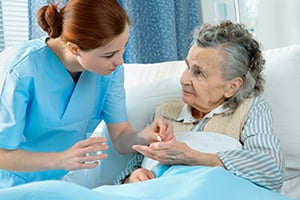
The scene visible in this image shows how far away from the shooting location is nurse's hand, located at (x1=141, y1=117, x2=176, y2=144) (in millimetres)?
1444

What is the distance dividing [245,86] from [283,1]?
1.01 meters

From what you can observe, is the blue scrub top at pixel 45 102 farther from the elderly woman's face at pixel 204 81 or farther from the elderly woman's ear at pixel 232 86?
the elderly woman's ear at pixel 232 86

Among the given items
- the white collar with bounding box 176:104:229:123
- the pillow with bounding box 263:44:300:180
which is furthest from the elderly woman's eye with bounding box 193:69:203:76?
the pillow with bounding box 263:44:300:180

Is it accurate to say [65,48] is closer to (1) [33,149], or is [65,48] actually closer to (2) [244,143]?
(1) [33,149]

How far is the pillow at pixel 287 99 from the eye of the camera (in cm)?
157

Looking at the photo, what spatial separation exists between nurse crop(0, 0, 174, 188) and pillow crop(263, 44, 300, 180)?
383 mm

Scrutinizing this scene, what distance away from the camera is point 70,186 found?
90cm

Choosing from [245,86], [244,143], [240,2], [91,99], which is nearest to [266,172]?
[244,143]

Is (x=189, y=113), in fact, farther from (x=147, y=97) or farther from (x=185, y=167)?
(x=185, y=167)

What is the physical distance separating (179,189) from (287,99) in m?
0.66

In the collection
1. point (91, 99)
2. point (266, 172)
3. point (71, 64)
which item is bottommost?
point (266, 172)

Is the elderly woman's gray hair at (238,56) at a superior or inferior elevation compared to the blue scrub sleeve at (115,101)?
superior

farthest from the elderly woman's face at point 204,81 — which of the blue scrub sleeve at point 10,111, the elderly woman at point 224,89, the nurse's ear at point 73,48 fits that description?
the blue scrub sleeve at point 10,111

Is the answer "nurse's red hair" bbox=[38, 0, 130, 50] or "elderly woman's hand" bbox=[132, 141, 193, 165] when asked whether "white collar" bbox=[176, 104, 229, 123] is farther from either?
"nurse's red hair" bbox=[38, 0, 130, 50]
